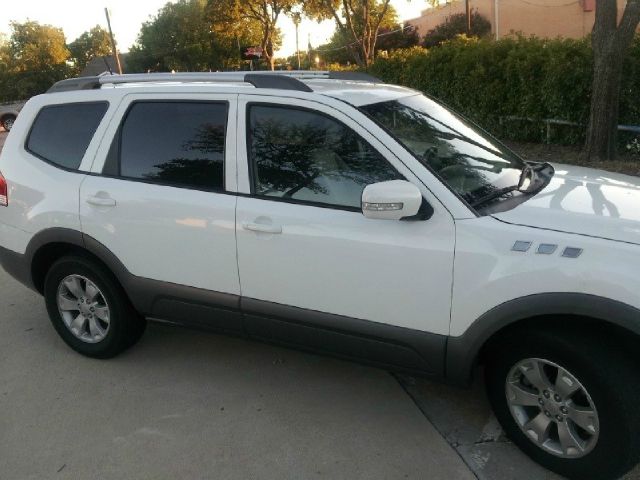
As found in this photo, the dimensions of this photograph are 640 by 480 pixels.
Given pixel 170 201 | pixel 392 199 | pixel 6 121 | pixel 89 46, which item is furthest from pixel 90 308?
pixel 89 46

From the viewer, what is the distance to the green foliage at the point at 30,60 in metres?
60.2

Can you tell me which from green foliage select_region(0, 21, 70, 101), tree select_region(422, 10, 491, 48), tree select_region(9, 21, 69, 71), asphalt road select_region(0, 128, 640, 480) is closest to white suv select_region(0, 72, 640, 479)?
asphalt road select_region(0, 128, 640, 480)

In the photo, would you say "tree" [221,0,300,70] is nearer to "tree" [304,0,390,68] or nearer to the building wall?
"tree" [304,0,390,68]

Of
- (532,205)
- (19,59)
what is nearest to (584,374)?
(532,205)

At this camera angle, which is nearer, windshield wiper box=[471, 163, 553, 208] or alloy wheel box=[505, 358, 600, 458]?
alloy wheel box=[505, 358, 600, 458]

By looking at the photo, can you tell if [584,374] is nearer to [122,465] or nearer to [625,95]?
[122,465]

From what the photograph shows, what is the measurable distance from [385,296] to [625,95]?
712 centimetres

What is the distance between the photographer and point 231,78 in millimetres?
3488

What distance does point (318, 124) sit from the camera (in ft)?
10.2

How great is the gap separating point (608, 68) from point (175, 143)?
642cm

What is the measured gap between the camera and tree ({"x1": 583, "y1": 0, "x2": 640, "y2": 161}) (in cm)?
764

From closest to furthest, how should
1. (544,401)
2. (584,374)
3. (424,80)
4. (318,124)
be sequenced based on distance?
(584,374), (544,401), (318,124), (424,80)

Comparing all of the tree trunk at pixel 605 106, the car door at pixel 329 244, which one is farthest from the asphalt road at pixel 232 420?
the tree trunk at pixel 605 106

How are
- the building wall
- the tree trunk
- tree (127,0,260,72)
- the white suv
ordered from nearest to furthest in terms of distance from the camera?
the white suv
the tree trunk
the building wall
tree (127,0,260,72)
